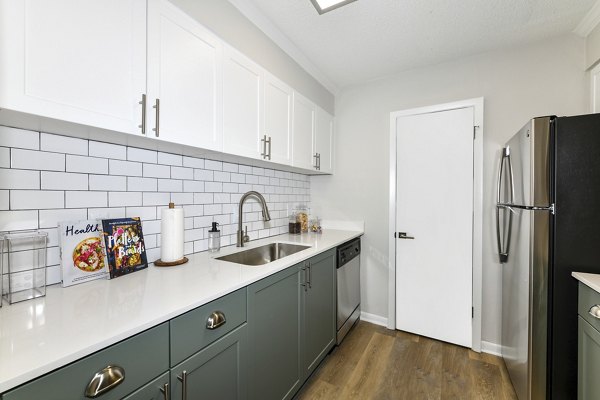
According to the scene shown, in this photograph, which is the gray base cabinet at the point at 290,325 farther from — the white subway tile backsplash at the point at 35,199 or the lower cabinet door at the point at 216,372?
the white subway tile backsplash at the point at 35,199

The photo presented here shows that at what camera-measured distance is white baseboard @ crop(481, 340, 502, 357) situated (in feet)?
6.89

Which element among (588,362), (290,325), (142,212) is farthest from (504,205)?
(142,212)

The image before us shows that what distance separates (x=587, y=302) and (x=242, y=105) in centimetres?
208

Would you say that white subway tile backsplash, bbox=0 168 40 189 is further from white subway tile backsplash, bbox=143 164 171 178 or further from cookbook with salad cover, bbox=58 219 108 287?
white subway tile backsplash, bbox=143 164 171 178

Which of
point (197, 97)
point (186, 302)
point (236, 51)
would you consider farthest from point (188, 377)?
point (236, 51)

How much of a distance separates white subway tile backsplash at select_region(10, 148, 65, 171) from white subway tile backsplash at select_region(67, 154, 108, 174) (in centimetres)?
3

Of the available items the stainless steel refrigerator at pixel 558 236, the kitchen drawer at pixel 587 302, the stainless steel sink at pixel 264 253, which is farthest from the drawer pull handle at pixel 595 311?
the stainless steel sink at pixel 264 253

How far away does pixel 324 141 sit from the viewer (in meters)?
2.62

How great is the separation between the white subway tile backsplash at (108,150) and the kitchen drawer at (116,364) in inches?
35.3

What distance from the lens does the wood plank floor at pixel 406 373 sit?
1676mm

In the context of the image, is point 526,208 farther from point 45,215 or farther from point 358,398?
point 45,215

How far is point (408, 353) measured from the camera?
6.95 feet

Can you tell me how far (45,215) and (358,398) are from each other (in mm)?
1979

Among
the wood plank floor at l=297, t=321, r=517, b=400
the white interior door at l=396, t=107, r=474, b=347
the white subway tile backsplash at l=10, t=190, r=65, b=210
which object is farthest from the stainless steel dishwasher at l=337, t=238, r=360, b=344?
the white subway tile backsplash at l=10, t=190, r=65, b=210
